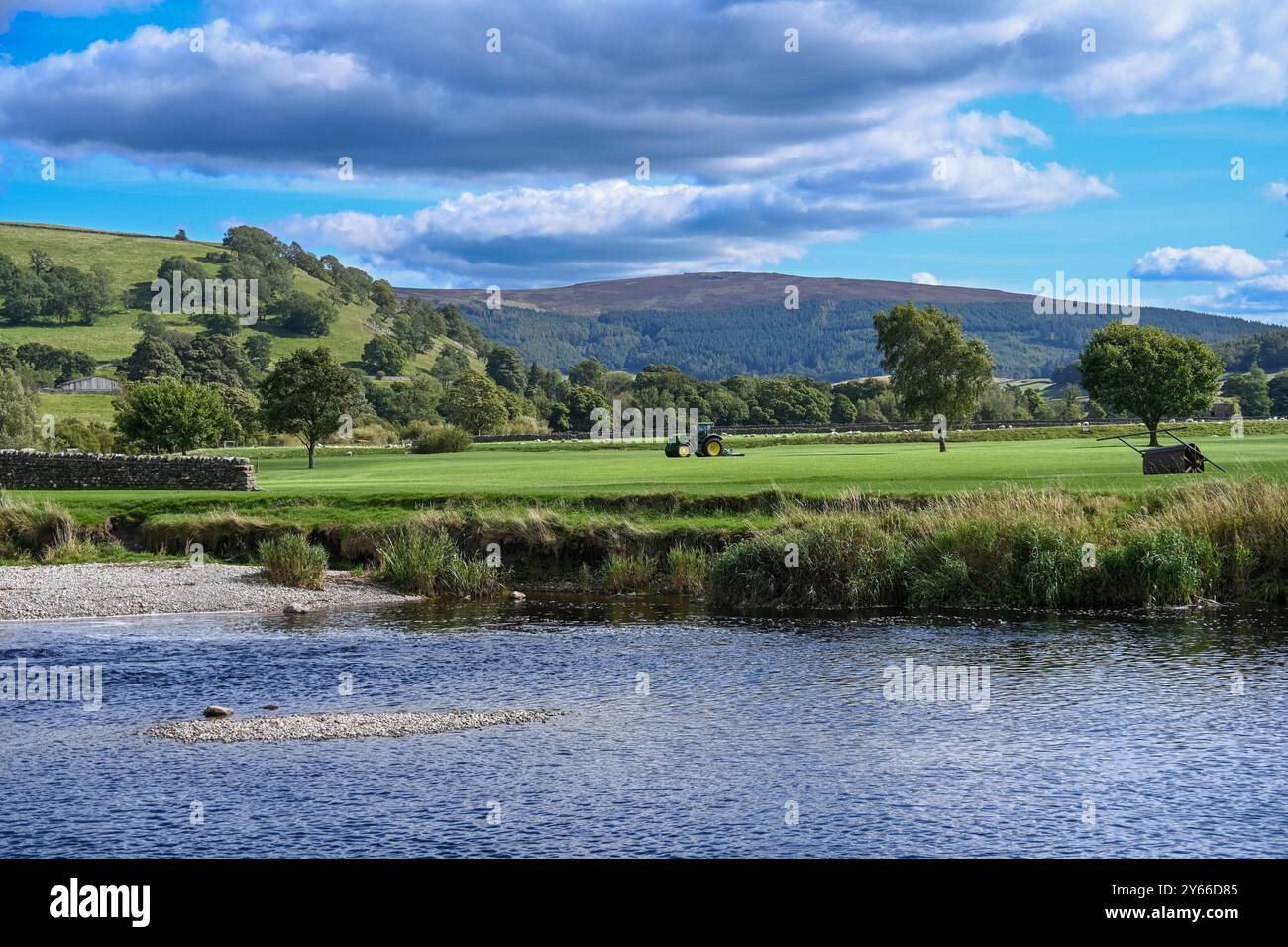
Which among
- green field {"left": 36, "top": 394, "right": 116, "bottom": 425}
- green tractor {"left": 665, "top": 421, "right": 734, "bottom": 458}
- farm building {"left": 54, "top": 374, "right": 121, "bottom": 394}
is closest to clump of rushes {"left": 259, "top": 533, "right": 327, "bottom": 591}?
green tractor {"left": 665, "top": 421, "right": 734, "bottom": 458}

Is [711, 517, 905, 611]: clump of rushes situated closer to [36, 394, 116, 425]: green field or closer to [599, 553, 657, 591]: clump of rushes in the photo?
[599, 553, 657, 591]: clump of rushes

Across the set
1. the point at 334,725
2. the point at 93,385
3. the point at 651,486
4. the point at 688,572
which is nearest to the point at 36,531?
the point at 651,486

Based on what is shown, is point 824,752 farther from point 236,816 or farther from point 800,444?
point 800,444

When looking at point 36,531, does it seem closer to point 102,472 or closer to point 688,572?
point 102,472

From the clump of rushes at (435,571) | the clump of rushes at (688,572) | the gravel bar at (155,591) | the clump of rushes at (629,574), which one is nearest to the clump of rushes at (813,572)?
the clump of rushes at (688,572)

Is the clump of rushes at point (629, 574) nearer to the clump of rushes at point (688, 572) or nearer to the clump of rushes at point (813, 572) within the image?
the clump of rushes at point (688, 572)

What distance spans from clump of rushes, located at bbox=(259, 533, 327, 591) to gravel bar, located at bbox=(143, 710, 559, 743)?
13526mm

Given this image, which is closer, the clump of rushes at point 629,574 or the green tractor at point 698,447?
the clump of rushes at point 629,574

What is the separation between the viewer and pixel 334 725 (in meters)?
18.5

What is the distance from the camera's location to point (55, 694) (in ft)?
67.4

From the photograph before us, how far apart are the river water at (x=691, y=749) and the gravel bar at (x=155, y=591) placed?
3211mm

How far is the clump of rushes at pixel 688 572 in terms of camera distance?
1234 inches

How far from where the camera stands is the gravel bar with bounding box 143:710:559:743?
17984 millimetres

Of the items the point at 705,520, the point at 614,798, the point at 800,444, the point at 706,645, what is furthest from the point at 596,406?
the point at 614,798
